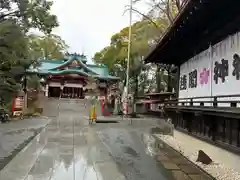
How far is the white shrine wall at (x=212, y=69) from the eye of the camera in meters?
8.26

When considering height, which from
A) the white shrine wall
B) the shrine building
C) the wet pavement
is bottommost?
the wet pavement

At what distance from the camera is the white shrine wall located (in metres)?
8.26

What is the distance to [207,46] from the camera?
418 inches

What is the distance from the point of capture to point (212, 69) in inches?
396

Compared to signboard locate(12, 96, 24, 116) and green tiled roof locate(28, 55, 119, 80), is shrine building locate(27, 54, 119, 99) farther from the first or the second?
signboard locate(12, 96, 24, 116)

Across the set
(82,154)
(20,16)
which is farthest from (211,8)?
(20,16)

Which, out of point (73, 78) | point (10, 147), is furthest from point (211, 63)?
point (73, 78)

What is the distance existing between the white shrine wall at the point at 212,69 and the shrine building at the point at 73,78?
37.6 meters

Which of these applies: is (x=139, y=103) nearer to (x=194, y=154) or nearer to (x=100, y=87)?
(x=100, y=87)

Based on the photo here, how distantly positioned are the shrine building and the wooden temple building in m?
38.0

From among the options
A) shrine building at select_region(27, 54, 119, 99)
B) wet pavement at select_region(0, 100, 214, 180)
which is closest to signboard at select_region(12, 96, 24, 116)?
wet pavement at select_region(0, 100, 214, 180)

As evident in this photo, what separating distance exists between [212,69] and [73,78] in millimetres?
43709

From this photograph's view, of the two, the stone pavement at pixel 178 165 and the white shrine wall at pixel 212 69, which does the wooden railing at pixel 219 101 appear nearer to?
the white shrine wall at pixel 212 69

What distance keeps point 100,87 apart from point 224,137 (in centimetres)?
4522
